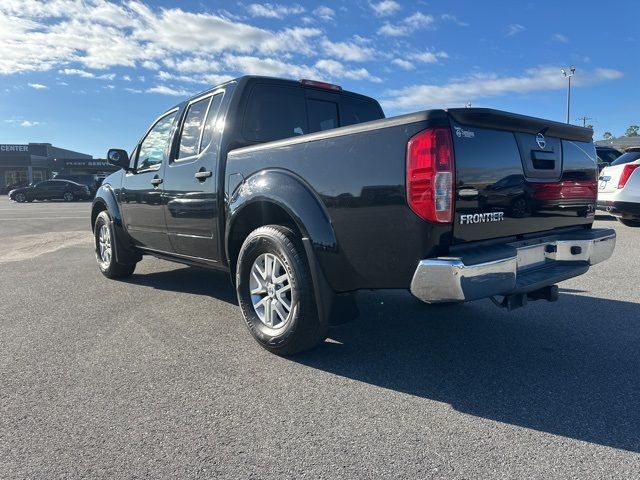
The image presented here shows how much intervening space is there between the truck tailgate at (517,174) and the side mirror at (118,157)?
4296 mm

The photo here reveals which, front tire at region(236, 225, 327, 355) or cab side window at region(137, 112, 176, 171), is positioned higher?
cab side window at region(137, 112, 176, 171)

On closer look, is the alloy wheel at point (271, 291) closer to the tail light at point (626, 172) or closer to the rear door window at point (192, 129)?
the rear door window at point (192, 129)

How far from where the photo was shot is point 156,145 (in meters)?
5.39

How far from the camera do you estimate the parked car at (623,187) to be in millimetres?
8984

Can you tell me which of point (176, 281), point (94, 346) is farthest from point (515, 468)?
point (176, 281)

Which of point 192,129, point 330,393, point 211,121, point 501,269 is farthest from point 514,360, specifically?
point 192,129

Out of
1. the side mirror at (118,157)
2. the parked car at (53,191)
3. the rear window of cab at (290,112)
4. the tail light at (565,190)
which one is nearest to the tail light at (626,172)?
the tail light at (565,190)

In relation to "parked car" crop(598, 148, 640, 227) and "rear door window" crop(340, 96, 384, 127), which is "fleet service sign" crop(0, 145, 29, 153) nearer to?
"parked car" crop(598, 148, 640, 227)

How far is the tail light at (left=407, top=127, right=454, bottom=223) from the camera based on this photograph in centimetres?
265

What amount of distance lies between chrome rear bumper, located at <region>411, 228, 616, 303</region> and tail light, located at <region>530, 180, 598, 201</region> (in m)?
0.30

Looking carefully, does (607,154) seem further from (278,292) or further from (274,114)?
(278,292)

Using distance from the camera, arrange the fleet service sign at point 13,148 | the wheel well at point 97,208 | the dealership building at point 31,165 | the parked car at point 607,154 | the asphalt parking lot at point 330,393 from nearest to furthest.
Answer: the asphalt parking lot at point 330,393
the wheel well at point 97,208
the parked car at point 607,154
the dealership building at point 31,165
the fleet service sign at point 13,148

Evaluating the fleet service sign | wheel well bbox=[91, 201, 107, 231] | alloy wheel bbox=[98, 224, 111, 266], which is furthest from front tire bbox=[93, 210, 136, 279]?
A: the fleet service sign

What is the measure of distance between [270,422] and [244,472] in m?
0.45
